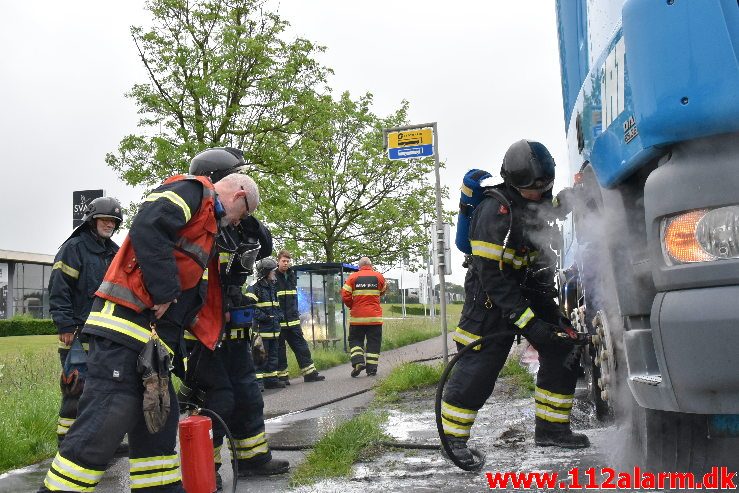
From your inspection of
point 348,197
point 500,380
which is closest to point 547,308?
point 500,380

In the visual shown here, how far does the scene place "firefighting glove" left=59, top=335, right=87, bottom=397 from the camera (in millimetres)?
5395

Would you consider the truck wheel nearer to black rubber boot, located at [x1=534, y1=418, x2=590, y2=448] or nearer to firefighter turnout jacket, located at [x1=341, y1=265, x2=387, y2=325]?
black rubber boot, located at [x1=534, y1=418, x2=590, y2=448]

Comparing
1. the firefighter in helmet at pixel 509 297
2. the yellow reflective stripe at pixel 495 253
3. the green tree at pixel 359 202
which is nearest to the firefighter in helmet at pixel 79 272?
the firefighter in helmet at pixel 509 297

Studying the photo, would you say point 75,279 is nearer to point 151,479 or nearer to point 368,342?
point 151,479

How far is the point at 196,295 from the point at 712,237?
241cm

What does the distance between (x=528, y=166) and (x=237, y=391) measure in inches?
88.8

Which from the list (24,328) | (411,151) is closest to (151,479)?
(411,151)

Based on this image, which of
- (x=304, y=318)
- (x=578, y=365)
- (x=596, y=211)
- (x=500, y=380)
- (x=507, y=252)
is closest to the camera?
(x=596, y=211)

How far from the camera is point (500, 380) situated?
9109mm

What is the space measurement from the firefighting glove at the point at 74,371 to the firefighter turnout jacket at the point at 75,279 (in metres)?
0.16

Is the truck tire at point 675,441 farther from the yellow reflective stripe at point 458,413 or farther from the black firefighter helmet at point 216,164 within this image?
the black firefighter helmet at point 216,164

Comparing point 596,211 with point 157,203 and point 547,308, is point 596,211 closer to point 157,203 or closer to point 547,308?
point 547,308

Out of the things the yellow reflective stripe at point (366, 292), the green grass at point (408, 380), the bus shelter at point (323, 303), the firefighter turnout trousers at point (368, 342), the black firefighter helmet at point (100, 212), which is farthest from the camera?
the bus shelter at point (323, 303)

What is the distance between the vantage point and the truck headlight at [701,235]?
2283 mm
